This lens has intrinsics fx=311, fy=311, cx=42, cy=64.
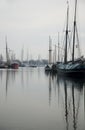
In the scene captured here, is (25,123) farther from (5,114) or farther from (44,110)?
(44,110)

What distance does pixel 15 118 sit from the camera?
1242cm

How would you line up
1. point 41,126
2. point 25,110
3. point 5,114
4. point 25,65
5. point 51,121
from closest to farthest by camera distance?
point 41,126, point 51,121, point 5,114, point 25,110, point 25,65

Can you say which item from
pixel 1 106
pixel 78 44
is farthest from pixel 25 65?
pixel 1 106

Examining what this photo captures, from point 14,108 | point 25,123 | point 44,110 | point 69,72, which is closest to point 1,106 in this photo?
point 14,108

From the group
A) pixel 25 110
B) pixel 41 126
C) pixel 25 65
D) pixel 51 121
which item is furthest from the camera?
pixel 25 65

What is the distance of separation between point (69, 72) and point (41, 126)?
39077mm

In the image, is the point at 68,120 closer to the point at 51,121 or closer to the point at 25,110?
the point at 51,121

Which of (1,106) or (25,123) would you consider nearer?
(25,123)

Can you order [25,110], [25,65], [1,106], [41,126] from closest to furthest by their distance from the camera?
[41,126] → [25,110] → [1,106] → [25,65]

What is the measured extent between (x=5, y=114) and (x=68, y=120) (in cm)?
284

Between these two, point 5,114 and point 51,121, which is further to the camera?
point 5,114

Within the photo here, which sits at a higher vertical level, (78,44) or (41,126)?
(78,44)

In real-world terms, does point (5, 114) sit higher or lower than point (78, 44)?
lower

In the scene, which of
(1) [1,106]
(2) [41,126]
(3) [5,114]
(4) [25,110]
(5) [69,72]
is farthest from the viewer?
(5) [69,72]
